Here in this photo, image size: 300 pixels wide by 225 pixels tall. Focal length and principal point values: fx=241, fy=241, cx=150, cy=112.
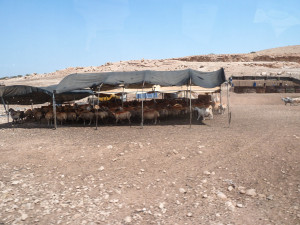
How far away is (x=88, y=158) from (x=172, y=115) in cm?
1027

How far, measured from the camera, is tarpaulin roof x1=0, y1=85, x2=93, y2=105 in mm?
14398

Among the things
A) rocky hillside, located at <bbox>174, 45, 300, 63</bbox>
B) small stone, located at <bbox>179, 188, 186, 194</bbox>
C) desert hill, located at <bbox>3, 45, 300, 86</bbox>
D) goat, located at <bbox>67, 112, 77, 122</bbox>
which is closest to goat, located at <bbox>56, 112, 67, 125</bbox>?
goat, located at <bbox>67, 112, 77, 122</bbox>

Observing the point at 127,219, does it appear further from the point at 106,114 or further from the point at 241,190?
the point at 106,114

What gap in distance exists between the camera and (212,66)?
5591cm

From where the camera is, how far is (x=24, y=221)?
4.85 m

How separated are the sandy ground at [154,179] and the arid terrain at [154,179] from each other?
0.02 m

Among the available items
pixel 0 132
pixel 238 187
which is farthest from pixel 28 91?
pixel 238 187

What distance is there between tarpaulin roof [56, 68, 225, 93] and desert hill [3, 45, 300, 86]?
33.7 meters

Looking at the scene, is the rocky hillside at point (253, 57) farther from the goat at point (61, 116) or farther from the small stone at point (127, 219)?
the small stone at point (127, 219)

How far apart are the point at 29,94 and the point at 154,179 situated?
524 inches

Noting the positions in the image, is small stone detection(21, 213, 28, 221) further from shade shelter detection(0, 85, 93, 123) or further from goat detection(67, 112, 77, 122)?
goat detection(67, 112, 77, 122)

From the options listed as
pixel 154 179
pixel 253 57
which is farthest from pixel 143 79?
pixel 253 57

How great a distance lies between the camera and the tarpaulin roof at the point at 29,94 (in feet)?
47.2

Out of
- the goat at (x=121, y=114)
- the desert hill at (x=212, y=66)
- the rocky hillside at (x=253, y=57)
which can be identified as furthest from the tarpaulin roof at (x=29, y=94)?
the rocky hillside at (x=253, y=57)
